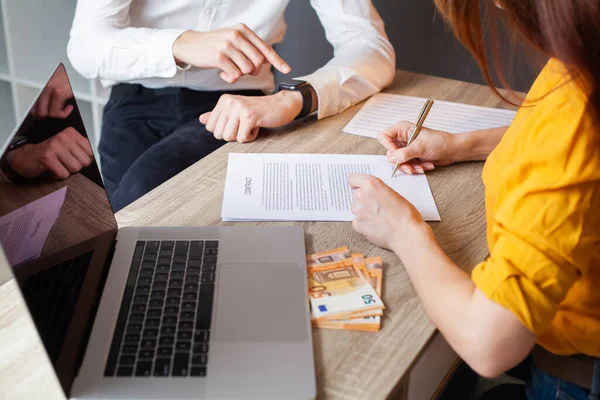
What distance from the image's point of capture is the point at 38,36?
238cm

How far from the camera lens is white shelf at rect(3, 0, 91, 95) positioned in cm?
232

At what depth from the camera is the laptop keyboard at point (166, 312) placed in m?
0.67

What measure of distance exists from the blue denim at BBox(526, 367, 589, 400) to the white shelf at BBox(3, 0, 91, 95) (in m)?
2.04

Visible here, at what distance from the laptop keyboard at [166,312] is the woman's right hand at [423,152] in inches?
16.5

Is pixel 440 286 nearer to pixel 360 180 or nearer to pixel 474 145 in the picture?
pixel 360 180

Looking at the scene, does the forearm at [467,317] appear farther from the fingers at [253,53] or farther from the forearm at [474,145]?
the fingers at [253,53]

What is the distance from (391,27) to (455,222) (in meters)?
1.34

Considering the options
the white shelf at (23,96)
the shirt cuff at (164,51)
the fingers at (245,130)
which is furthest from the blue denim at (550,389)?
the white shelf at (23,96)

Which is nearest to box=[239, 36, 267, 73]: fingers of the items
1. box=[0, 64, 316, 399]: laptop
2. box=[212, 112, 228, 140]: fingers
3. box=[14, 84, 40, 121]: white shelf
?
box=[212, 112, 228, 140]: fingers

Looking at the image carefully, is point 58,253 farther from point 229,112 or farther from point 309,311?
point 229,112

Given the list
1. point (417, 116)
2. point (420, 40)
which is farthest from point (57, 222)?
point (420, 40)

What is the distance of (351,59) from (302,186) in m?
0.56

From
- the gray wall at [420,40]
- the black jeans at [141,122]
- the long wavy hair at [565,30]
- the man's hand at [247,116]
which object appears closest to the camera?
the long wavy hair at [565,30]

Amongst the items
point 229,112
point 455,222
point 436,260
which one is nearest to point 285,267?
point 436,260
